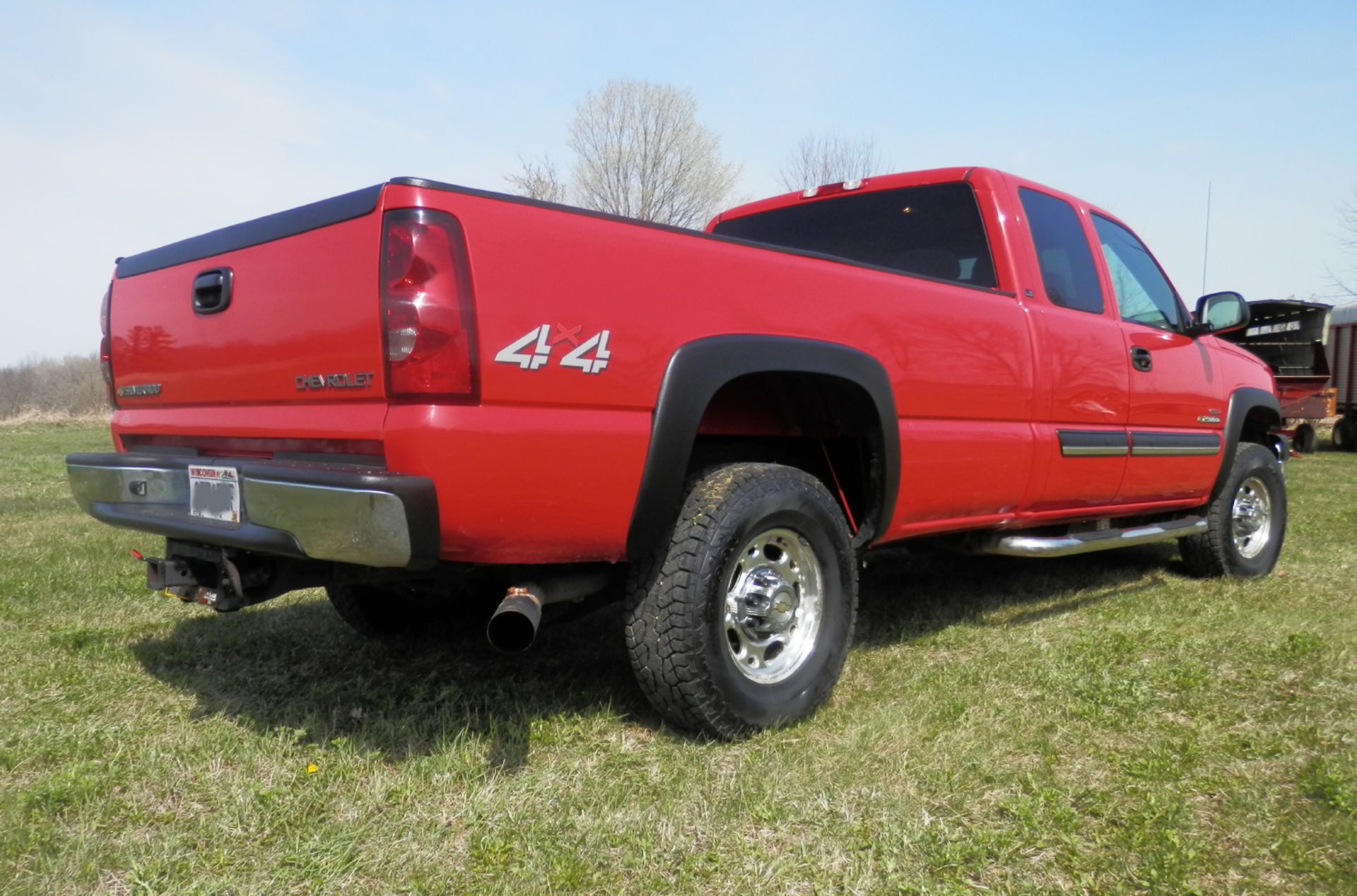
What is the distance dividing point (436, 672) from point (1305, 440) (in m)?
17.3

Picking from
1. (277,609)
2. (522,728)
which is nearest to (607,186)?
(277,609)

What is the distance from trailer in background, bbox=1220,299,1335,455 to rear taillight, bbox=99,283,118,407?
15270mm

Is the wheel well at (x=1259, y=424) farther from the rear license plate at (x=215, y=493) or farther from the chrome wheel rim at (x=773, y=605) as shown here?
the rear license plate at (x=215, y=493)

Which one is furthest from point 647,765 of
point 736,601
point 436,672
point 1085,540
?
point 1085,540

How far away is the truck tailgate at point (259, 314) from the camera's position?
→ 2363 millimetres

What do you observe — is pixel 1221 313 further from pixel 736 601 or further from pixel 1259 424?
pixel 736 601

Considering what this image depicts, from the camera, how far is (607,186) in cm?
2600

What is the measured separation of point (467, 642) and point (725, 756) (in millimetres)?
1516

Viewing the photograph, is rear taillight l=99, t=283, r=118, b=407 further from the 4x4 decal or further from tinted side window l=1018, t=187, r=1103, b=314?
tinted side window l=1018, t=187, r=1103, b=314

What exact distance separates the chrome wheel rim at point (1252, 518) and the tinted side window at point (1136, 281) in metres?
1.26

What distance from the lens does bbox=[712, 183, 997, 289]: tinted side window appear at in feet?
13.6

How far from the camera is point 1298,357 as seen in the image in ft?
57.4

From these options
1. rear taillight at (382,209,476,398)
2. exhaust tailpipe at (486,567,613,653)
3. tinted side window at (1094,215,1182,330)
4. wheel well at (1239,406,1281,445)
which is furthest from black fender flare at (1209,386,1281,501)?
rear taillight at (382,209,476,398)

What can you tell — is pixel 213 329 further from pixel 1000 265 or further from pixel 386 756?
pixel 1000 265
